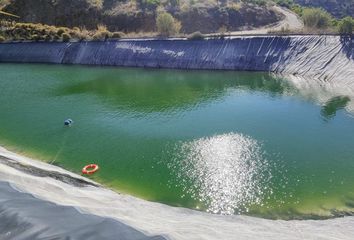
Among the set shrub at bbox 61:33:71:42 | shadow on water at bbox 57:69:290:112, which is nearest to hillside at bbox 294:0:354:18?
shadow on water at bbox 57:69:290:112

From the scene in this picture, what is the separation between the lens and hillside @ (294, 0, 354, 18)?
7261 cm

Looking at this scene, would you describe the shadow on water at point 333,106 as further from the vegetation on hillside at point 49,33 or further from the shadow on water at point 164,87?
the vegetation on hillside at point 49,33

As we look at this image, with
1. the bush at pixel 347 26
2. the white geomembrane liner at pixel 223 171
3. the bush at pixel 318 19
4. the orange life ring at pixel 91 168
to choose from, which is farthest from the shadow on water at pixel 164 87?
the bush at pixel 318 19

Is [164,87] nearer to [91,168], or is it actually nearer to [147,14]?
[91,168]

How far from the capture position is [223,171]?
69.1 feet

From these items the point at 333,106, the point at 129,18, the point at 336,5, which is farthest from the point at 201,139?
the point at 336,5

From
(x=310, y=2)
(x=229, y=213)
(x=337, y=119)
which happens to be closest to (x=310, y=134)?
(x=337, y=119)

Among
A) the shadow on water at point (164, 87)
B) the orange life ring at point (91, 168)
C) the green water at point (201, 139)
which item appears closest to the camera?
the green water at point (201, 139)

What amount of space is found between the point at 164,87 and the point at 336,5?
51418 millimetres

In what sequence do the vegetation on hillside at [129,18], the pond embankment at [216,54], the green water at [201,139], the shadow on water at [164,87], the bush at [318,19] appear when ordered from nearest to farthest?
the green water at [201,139], the shadow on water at [164,87], the pond embankment at [216,54], the bush at [318,19], the vegetation on hillside at [129,18]

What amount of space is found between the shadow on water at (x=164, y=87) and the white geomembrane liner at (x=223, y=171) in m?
9.01

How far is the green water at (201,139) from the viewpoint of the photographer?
18.9m

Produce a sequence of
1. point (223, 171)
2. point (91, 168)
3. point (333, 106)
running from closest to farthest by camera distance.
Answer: point (223, 171)
point (91, 168)
point (333, 106)

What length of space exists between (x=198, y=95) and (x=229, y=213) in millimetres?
20593
